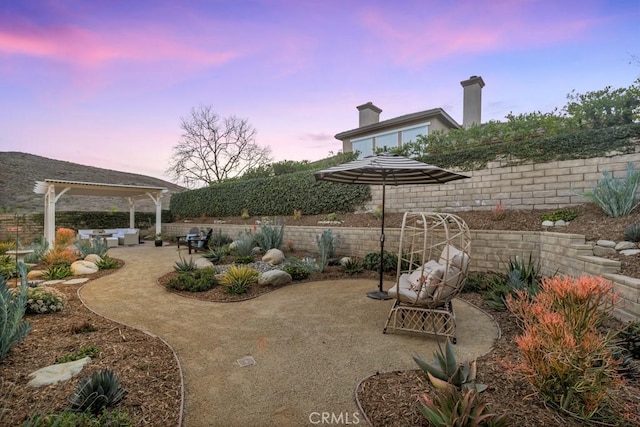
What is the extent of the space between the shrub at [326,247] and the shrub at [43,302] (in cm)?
440

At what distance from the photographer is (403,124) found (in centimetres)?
1321

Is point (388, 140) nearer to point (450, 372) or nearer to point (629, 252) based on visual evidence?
point (629, 252)

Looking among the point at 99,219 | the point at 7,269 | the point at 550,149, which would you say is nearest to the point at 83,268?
the point at 7,269

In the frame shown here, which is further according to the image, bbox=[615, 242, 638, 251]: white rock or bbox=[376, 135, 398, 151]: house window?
bbox=[376, 135, 398, 151]: house window

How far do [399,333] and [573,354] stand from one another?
180cm

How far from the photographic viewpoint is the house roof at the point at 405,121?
1227cm

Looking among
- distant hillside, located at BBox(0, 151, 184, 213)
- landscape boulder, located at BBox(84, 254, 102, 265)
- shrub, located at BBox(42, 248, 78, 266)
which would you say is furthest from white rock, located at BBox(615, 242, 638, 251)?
distant hillside, located at BBox(0, 151, 184, 213)

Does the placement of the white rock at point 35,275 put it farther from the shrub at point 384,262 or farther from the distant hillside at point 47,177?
the distant hillside at point 47,177

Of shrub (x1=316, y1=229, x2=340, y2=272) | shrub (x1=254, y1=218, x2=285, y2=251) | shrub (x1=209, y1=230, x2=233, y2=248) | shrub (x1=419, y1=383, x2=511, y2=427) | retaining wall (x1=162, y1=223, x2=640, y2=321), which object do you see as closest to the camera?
shrub (x1=419, y1=383, x2=511, y2=427)

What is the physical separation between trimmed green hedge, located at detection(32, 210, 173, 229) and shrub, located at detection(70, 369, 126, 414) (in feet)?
56.1

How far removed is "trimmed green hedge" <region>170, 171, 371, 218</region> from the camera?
9695mm

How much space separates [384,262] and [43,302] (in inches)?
226

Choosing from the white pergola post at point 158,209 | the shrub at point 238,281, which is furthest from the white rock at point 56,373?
the white pergola post at point 158,209

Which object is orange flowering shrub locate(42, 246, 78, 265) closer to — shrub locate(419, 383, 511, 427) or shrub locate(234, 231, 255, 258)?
shrub locate(234, 231, 255, 258)
